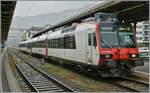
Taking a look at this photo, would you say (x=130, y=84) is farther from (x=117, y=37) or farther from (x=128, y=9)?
(x=128, y=9)

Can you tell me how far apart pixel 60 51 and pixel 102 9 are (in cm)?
498

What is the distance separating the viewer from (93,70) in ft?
57.1

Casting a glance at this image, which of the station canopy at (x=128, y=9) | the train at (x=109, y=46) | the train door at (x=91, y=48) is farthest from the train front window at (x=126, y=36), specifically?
the station canopy at (x=128, y=9)

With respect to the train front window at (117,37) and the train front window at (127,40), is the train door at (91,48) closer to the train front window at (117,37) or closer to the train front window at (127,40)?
the train front window at (117,37)

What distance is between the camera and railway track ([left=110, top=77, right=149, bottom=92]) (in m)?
13.6

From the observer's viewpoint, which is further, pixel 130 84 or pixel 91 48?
pixel 91 48

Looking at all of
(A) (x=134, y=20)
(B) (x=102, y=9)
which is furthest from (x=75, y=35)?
(A) (x=134, y=20)

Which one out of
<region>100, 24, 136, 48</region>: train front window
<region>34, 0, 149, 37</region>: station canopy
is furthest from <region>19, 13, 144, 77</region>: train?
<region>34, 0, 149, 37</region>: station canopy

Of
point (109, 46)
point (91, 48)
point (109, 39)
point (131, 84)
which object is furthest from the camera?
point (91, 48)

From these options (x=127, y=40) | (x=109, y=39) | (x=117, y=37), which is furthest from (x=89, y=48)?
(x=127, y=40)

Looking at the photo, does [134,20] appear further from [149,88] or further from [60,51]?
[149,88]

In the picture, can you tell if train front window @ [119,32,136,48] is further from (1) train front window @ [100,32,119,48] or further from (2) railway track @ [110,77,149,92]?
(2) railway track @ [110,77,149,92]

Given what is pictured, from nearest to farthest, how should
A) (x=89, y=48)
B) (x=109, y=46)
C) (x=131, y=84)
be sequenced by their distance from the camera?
(x=131, y=84)
(x=109, y=46)
(x=89, y=48)

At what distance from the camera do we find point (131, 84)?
602 inches
